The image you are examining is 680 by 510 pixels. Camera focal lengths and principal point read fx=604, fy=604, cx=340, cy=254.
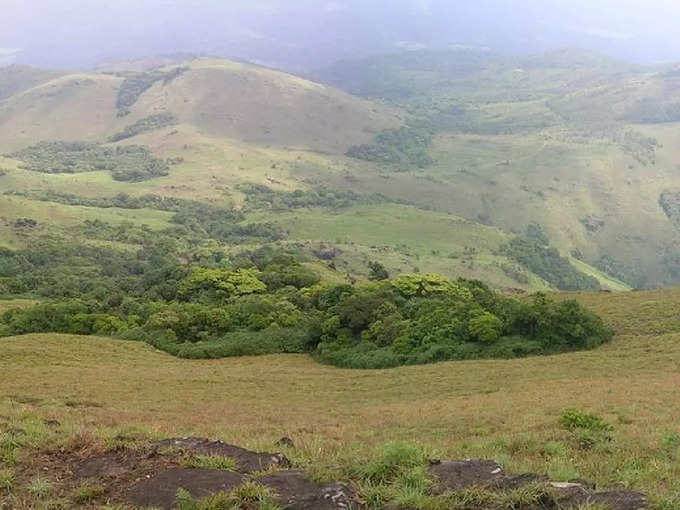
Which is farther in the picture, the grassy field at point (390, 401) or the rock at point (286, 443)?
the rock at point (286, 443)

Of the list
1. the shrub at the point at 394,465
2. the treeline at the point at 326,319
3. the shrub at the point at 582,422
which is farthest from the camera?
the treeline at the point at 326,319

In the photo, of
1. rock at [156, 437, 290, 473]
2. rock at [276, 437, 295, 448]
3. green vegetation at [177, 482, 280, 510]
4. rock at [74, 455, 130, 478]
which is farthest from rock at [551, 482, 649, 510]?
rock at [74, 455, 130, 478]

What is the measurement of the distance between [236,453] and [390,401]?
1843 centimetres

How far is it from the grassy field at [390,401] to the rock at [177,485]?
2.25 metres

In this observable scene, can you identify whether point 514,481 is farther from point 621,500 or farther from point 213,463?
point 213,463

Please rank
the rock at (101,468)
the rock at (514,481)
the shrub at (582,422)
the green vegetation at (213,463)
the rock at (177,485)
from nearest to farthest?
the rock at (514,481)
the rock at (177,485)
the green vegetation at (213,463)
the rock at (101,468)
the shrub at (582,422)

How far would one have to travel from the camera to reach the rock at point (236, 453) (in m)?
13.4

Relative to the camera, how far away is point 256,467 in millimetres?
13227

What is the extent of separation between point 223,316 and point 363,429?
37.1 metres

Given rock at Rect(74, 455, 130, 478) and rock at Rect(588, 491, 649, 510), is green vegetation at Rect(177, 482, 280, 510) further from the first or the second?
rock at Rect(588, 491, 649, 510)

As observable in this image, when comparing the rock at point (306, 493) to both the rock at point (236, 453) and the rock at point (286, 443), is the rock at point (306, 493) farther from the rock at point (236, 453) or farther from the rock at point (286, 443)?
the rock at point (286, 443)

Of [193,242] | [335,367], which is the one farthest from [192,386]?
[193,242]

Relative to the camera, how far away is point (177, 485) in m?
12.0

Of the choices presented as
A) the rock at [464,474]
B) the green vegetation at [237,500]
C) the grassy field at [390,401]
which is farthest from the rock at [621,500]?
the green vegetation at [237,500]
